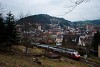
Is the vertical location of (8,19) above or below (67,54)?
above

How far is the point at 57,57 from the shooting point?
3631 cm

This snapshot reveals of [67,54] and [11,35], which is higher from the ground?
[11,35]

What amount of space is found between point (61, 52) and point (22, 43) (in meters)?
9.68

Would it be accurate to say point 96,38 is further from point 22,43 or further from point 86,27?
point 86,27

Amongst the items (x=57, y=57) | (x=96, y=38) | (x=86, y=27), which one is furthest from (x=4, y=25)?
(x=86, y=27)

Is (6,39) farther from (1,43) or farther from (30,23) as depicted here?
(30,23)

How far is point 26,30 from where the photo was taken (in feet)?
142

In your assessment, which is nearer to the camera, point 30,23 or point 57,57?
point 57,57

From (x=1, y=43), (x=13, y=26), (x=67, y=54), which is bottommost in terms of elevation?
(x=67, y=54)

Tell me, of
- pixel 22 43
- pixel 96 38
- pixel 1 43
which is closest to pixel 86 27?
pixel 96 38

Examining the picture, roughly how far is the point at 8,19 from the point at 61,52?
15.5 metres

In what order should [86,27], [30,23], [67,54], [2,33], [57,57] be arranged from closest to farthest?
[2,33] → [57,57] → [67,54] → [30,23] → [86,27]

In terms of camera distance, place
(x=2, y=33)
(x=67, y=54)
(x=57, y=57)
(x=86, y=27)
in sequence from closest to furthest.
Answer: (x=2, y=33) < (x=57, y=57) < (x=67, y=54) < (x=86, y=27)

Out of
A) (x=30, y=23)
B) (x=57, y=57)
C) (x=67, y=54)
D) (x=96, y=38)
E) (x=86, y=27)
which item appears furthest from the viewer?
(x=86, y=27)
